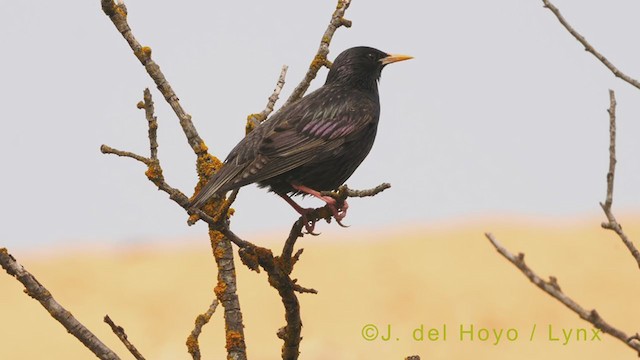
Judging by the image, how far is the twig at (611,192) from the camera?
10.2ft

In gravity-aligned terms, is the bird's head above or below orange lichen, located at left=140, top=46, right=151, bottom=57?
above

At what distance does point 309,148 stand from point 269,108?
0.47m

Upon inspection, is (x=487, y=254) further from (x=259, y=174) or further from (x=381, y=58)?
(x=259, y=174)

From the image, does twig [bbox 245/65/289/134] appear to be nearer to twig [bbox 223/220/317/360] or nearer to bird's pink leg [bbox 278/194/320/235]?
bird's pink leg [bbox 278/194/320/235]

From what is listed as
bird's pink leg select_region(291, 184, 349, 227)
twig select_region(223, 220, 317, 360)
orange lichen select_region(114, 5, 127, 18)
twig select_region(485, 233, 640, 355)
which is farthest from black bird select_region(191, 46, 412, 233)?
twig select_region(485, 233, 640, 355)

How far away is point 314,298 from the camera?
77.0ft

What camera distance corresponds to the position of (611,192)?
3.17m

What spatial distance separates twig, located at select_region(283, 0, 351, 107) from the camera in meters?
6.35

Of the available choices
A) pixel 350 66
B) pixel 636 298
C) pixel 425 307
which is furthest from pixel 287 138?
pixel 636 298

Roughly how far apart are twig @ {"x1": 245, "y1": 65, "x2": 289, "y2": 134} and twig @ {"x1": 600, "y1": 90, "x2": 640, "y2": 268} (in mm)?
3065

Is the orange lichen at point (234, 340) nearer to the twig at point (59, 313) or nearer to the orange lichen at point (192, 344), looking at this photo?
the orange lichen at point (192, 344)

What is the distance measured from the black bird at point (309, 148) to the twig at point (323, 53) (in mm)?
241

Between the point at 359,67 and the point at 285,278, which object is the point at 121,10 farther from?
the point at 359,67

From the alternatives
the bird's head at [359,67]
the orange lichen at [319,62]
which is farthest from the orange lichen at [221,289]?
the bird's head at [359,67]
